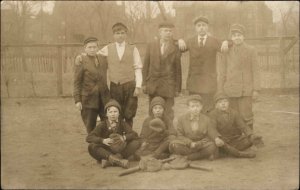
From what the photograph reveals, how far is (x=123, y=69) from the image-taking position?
12.6 feet

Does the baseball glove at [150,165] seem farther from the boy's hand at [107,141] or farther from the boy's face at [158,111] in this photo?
the boy's face at [158,111]

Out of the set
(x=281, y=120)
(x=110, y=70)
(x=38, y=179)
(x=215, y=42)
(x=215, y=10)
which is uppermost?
(x=215, y=10)

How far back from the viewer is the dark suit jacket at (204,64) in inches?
153

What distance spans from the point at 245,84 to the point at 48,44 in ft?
8.83

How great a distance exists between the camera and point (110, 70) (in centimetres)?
386

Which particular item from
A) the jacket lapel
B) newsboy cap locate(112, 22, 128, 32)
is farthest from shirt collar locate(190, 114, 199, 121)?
newsboy cap locate(112, 22, 128, 32)

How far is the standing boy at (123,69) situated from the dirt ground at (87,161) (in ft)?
1.98

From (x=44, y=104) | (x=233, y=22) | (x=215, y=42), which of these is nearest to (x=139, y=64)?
(x=215, y=42)

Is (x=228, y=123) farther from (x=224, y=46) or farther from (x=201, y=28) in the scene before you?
(x=201, y=28)

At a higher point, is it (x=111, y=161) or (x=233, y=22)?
(x=233, y=22)

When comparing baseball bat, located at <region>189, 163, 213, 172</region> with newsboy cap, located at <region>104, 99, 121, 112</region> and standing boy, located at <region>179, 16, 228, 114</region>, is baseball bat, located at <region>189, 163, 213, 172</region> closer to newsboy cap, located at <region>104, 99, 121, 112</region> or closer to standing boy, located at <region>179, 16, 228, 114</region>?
standing boy, located at <region>179, 16, 228, 114</region>

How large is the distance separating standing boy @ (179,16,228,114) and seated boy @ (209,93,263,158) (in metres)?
0.19

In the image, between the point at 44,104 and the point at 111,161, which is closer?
the point at 111,161

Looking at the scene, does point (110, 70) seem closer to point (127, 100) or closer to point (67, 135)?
point (127, 100)
